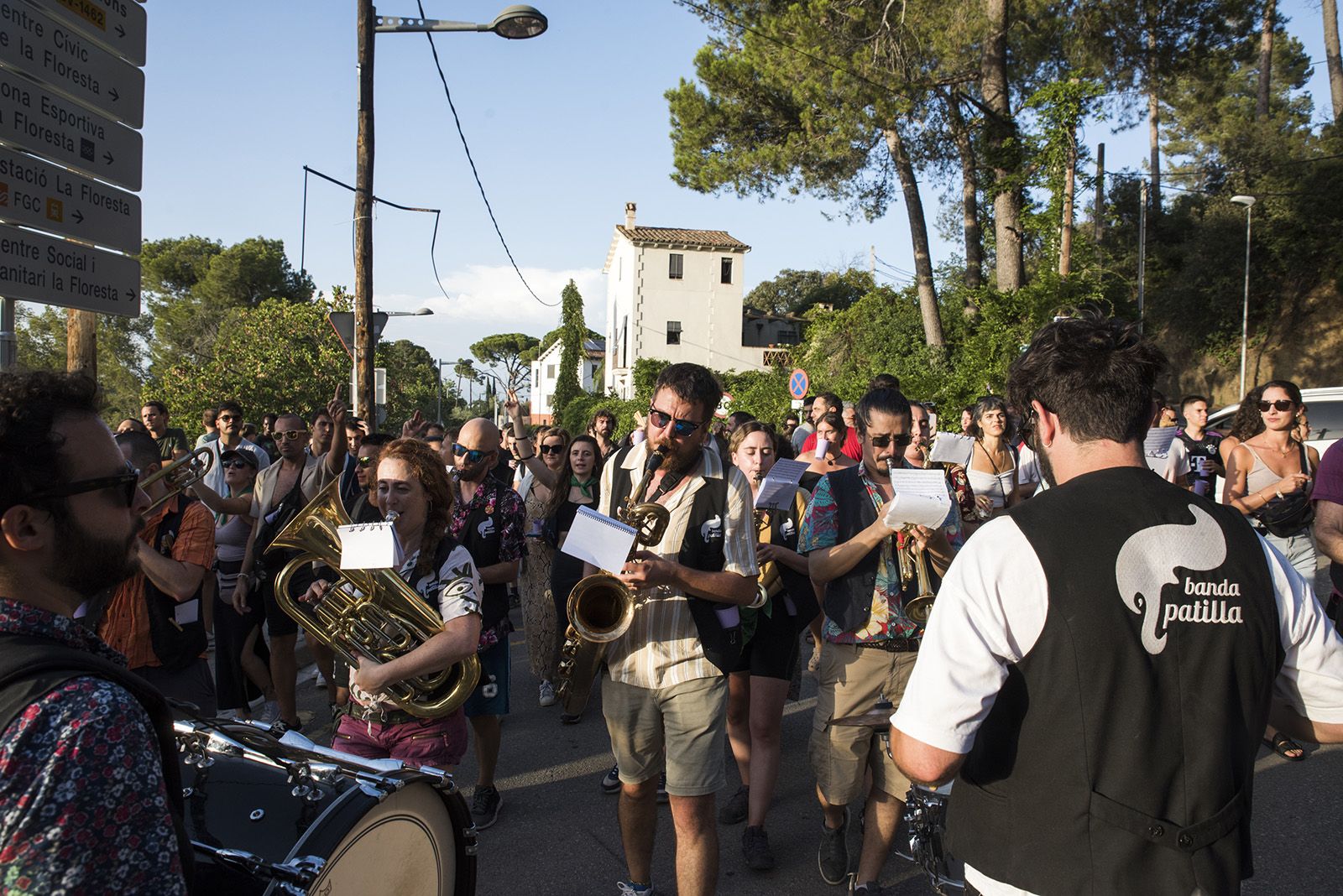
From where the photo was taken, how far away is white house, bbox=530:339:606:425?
6725 centimetres

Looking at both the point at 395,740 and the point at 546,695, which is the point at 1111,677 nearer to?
the point at 395,740

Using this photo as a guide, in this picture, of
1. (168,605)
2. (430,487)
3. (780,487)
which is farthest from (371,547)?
(780,487)

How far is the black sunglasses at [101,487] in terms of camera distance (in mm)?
1397

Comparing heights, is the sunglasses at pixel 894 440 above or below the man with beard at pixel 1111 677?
above

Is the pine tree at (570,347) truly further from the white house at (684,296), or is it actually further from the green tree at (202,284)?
the green tree at (202,284)

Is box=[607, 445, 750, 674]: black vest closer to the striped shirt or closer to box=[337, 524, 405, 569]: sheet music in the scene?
the striped shirt

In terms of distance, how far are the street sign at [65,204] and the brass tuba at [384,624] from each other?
145 cm

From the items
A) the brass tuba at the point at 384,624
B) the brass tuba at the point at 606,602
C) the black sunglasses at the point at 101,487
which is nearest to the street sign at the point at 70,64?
the brass tuba at the point at 384,624

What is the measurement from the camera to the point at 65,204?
10.7 feet

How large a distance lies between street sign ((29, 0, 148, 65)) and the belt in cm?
376

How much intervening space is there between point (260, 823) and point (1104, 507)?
1910 millimetres

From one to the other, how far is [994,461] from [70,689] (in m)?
6.62

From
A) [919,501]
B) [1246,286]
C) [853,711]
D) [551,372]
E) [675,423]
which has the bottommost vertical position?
[853,711]

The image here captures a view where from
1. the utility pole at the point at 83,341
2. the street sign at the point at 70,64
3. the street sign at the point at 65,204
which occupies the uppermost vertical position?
the street sign at the point at 70,64
